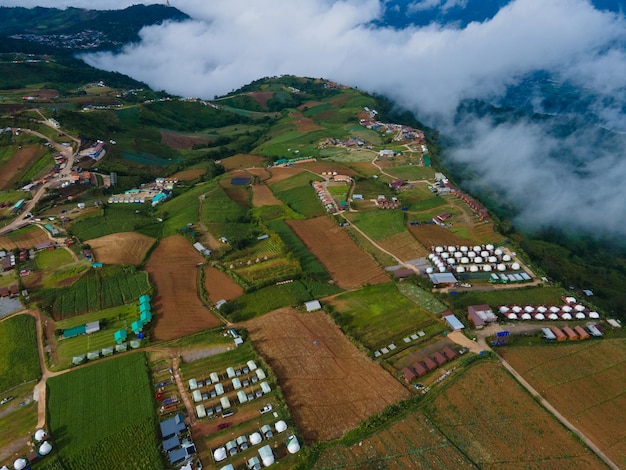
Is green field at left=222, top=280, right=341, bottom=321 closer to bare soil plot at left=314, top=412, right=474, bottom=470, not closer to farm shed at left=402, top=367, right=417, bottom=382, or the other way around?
farm shed at left=402, top=367, right=417, bottom=382

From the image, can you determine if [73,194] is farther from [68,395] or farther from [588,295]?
[588,295]

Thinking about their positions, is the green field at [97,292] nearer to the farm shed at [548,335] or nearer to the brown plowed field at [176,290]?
the brown plowed field at [176,290]

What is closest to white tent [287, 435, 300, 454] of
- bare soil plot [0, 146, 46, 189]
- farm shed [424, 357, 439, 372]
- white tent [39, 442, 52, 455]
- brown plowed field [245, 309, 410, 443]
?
brown plowed field [245, 309, 410, 443]

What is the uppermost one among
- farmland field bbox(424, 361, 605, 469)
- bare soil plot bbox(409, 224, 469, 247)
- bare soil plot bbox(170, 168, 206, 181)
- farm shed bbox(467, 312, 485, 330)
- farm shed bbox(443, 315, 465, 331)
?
bare soil plot bbox(409, 224, 469, 247)

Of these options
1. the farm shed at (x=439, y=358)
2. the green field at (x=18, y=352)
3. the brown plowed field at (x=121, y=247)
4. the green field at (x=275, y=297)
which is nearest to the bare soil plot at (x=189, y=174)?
the brown plowed field at (x=121, y=247)

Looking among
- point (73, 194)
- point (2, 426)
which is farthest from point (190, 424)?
point (73, 194)
